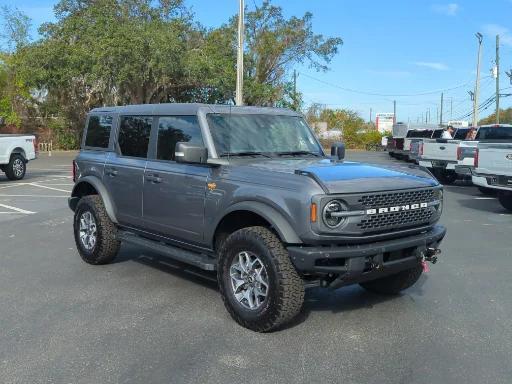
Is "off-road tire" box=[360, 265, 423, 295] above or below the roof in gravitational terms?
below

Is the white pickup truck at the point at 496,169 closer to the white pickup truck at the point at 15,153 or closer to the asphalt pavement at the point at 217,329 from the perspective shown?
the asphalt pavement at the point at 217,329

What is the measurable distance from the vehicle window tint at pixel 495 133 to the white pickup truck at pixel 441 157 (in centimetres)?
69

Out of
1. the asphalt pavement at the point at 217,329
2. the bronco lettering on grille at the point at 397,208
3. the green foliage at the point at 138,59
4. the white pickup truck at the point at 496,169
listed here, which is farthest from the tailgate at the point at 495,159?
the green foliage at the point at 138,59

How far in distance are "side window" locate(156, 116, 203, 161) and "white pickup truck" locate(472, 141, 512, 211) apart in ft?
25.9

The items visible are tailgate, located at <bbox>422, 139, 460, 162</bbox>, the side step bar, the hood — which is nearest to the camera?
the hood

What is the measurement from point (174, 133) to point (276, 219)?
1.91 meters

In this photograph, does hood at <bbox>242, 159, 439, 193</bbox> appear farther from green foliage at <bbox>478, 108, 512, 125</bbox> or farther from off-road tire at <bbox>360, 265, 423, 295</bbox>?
green foliage at <bbox>478, 108, 512, 125</bbox>

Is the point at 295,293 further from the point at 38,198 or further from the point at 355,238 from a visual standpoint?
the point at 38,198

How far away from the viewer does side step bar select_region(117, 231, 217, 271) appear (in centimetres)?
534

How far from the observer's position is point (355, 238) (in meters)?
4.52

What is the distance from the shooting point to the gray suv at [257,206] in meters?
4.50

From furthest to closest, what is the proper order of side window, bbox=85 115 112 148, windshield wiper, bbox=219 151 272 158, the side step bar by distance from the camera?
1. side window, bbox=85 115 112 148
2. windshield wiper, bbox=219 151 272 158
3. the side step bar

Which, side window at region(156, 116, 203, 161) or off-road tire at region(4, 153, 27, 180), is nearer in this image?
side window at region(156, 116, 203, 161)

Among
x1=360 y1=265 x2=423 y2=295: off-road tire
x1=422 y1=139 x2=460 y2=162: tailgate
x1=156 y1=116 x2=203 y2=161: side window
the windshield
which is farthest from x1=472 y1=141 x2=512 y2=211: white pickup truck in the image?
x1=156 y1=116 x2=203 y2=161: side window
